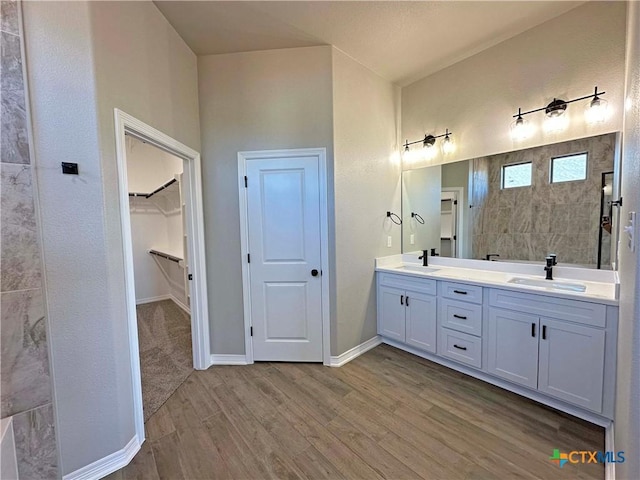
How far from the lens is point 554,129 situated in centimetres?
220

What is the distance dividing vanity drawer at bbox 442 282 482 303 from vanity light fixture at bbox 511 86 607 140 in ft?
4.69

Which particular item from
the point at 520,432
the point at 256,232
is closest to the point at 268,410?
the point at 256,232

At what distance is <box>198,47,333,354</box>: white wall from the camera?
249cm

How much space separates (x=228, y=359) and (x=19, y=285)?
5.81 feet

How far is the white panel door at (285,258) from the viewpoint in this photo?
2547 mm

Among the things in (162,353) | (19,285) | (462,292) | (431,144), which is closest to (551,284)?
(462,292)

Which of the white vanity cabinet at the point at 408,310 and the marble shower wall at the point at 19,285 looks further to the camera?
the white vanity cabinet at the point at 408,310

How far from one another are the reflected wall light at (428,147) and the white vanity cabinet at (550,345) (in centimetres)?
161

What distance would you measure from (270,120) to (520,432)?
Answer: 3.08 meters

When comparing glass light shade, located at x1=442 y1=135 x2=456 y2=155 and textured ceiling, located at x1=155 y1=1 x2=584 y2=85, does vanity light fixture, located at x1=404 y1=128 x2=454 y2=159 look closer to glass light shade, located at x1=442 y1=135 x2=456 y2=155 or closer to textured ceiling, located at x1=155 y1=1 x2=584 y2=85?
glass light shade, located at x1=442 y1=135 x2=456 y2=155

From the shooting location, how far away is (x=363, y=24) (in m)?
2.17

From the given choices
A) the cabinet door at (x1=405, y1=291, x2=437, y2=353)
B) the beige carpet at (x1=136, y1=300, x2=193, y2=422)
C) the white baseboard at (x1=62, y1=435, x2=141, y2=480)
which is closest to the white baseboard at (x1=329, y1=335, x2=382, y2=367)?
the cabinet door at (x1=405, y1=291, x2=437, y2=353)

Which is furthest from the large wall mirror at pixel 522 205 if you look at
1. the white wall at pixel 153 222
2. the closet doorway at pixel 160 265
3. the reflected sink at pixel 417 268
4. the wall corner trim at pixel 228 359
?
the white wall at pixel 153 222

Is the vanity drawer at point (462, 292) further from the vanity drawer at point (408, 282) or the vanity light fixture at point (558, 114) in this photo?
the vanity light fixture at point (558, 114)
